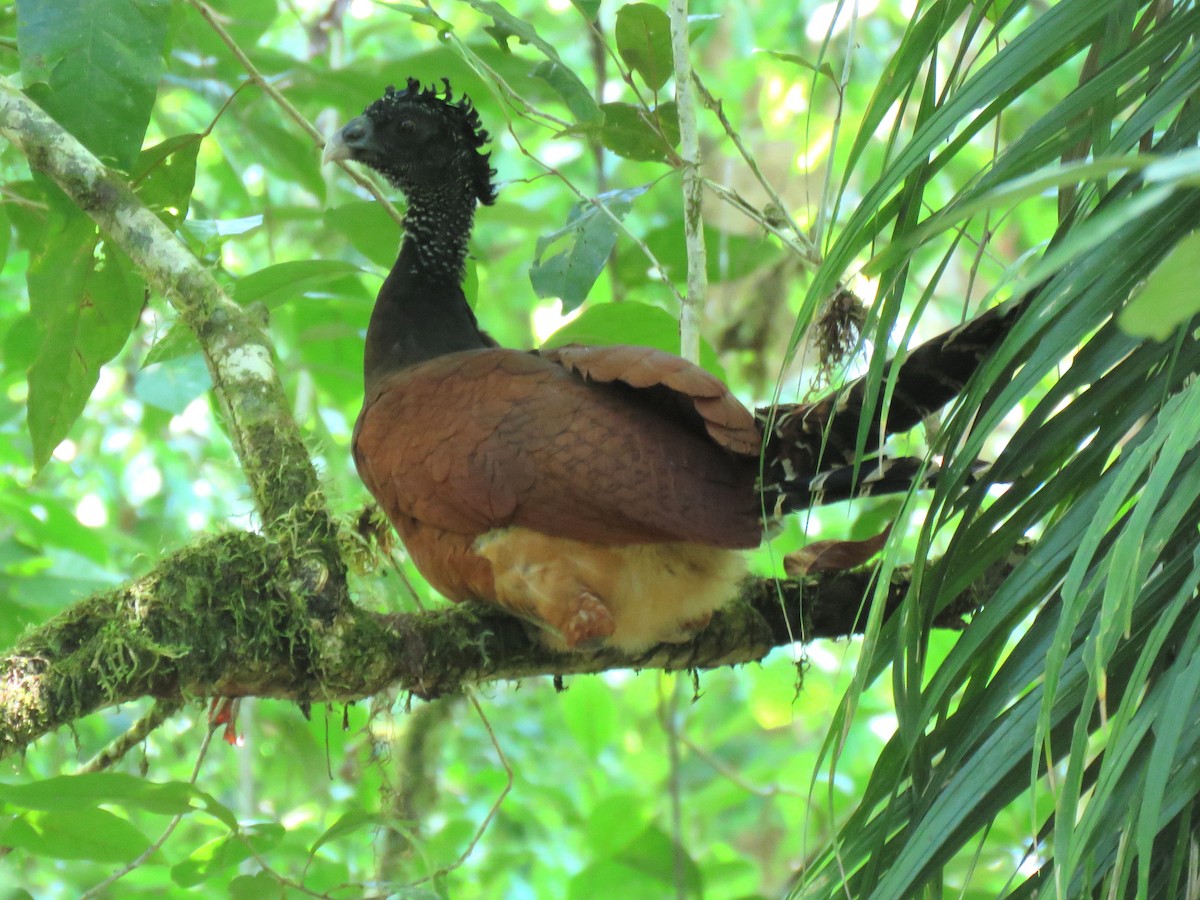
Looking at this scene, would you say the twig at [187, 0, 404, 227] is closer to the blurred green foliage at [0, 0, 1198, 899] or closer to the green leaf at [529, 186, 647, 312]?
the blurred green foliage at [0, 0, 1198, 899]

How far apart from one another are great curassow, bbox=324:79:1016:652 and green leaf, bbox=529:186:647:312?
0.21m

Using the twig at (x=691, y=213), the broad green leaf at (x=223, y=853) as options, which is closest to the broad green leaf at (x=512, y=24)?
the twig at (x=691, y=213)

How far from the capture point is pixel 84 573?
400 centimetres

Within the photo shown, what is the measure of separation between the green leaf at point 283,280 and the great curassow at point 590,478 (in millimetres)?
372

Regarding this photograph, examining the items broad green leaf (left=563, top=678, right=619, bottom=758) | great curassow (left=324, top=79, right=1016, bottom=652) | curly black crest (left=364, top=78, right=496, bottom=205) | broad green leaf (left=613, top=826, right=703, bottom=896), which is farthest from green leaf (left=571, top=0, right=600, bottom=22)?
broad green leaf (left=563, top=678, right=619, bottom=758)

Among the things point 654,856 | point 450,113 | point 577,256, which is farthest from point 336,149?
point 654,856

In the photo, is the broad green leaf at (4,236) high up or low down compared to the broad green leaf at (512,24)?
down

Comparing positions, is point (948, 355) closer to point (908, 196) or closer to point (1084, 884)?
point (908, 196)

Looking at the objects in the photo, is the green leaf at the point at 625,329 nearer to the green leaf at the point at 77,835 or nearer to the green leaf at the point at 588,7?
the green leaf at the point at 588,7

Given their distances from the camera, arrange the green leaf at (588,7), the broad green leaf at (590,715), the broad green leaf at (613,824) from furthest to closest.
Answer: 1. the broad green leaf at (590,715)
2. the broad green leaf at (613,824)
3. the green leaf at (588,7)

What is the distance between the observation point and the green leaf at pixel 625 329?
3133 millimetres

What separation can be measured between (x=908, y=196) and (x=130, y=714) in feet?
16.8

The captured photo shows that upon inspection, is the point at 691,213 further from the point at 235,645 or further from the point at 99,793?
the point at 99,793

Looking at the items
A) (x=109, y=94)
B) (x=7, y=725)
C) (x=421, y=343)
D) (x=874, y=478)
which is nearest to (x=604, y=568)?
(x=874, y=478)
